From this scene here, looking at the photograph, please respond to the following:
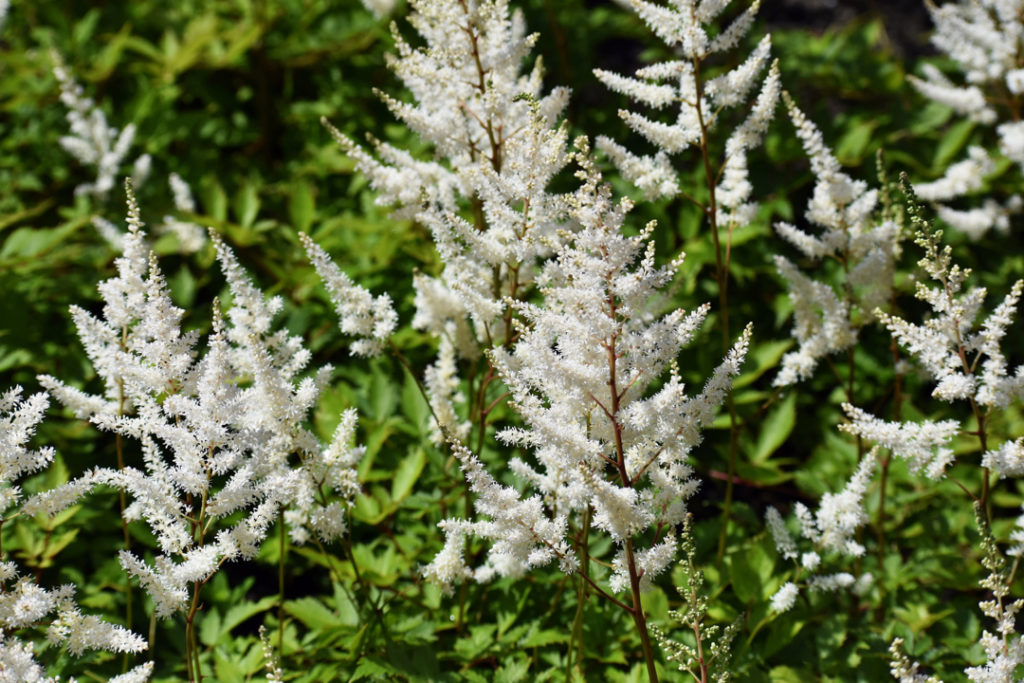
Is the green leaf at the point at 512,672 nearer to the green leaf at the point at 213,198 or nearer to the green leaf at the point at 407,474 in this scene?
the green leaf at the point at 407,474

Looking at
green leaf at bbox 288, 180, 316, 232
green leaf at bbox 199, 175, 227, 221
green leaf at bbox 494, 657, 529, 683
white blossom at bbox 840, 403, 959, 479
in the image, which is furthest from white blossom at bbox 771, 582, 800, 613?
green leaf at bbox 199, 175, 227, 221

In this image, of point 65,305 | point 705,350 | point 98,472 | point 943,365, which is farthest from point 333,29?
point 943,365

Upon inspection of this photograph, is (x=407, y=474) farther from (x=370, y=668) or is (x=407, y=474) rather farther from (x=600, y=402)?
(x=600, y=402)

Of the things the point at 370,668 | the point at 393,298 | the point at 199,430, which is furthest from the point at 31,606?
the point at 393,298

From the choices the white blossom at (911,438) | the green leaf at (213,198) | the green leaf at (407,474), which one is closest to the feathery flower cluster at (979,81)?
the white blossom at (911,438)

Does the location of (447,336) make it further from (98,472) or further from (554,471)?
(98,472)

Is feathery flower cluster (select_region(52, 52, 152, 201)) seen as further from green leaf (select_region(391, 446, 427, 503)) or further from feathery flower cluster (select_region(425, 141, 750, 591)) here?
feathery flower cluster (select_region(425, 141, 750, 591))
